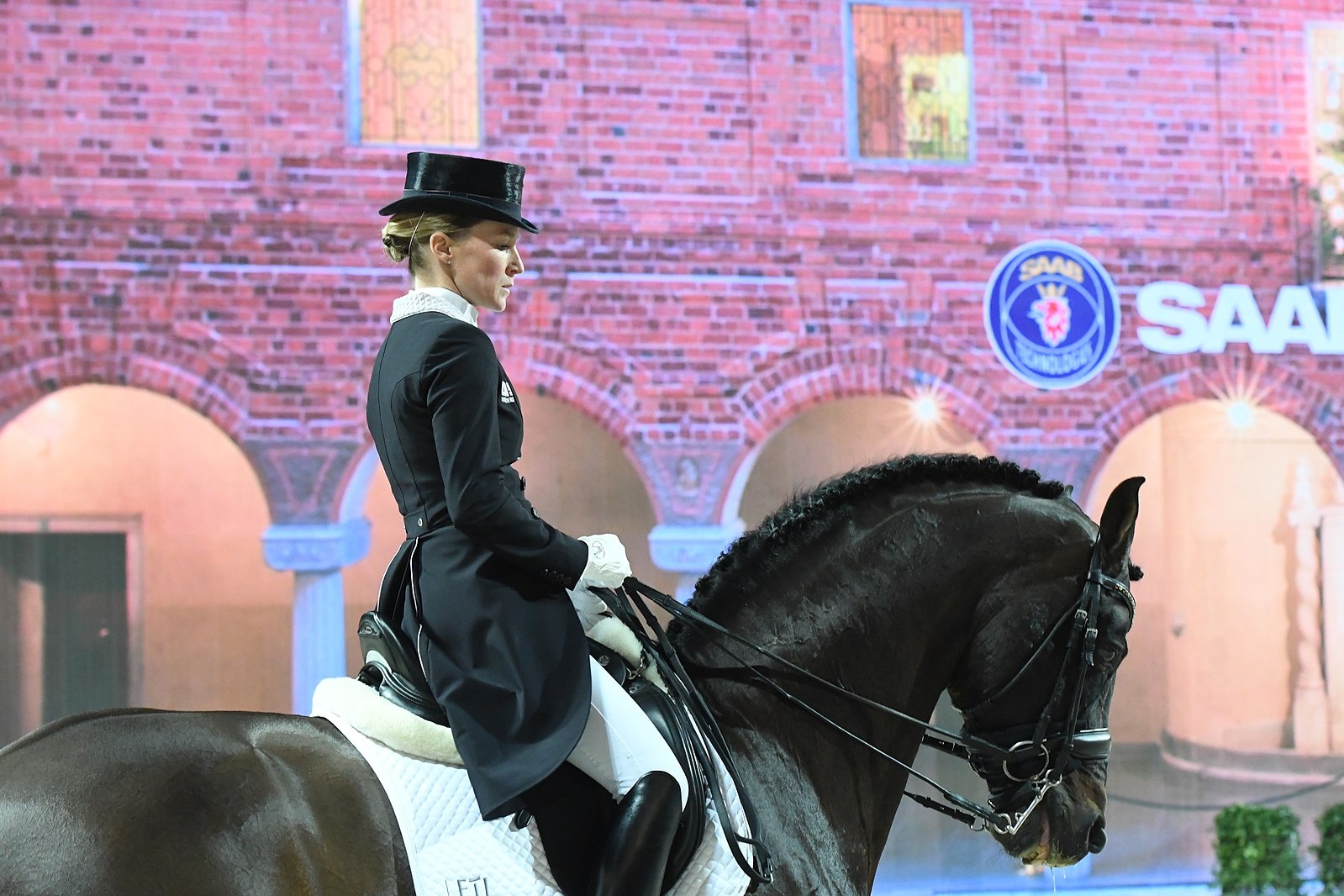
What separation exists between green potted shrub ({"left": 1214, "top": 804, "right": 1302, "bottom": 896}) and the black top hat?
14.2 ft

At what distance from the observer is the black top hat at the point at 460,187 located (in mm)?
1755

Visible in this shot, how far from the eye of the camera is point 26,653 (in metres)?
4.42

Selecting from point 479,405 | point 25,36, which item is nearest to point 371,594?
point 25,36

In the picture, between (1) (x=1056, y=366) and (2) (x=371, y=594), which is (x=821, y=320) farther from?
(2) (x=371, y=594)

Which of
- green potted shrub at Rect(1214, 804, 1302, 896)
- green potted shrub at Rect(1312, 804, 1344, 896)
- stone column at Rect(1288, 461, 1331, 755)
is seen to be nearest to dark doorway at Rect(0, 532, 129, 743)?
green potted shrub at Rect(1214, 804, 1302, 896)

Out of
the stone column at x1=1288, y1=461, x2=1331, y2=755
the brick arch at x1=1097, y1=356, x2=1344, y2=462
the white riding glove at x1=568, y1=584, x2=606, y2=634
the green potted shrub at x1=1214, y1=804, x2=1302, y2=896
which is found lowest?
the green potted shrub at x1=1214, y1=804, x2=1302, y2=896

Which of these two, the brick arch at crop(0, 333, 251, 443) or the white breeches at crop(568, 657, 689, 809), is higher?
the brick arch at crop(0, 333, 251, 443)

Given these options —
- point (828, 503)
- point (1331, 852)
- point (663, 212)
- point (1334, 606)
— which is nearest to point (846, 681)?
point (828, 503)

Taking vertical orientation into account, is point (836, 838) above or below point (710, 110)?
below

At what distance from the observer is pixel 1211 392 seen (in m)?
5.25

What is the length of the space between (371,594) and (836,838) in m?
3.16

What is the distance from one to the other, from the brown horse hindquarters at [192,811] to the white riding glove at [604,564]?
400 mm

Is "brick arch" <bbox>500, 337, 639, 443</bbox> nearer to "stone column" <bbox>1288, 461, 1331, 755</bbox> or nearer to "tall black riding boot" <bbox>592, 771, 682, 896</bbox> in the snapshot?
"stone column" <bbox>1288, 461, 1331, 755</bbox>

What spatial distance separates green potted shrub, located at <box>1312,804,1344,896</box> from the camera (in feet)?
15.6
